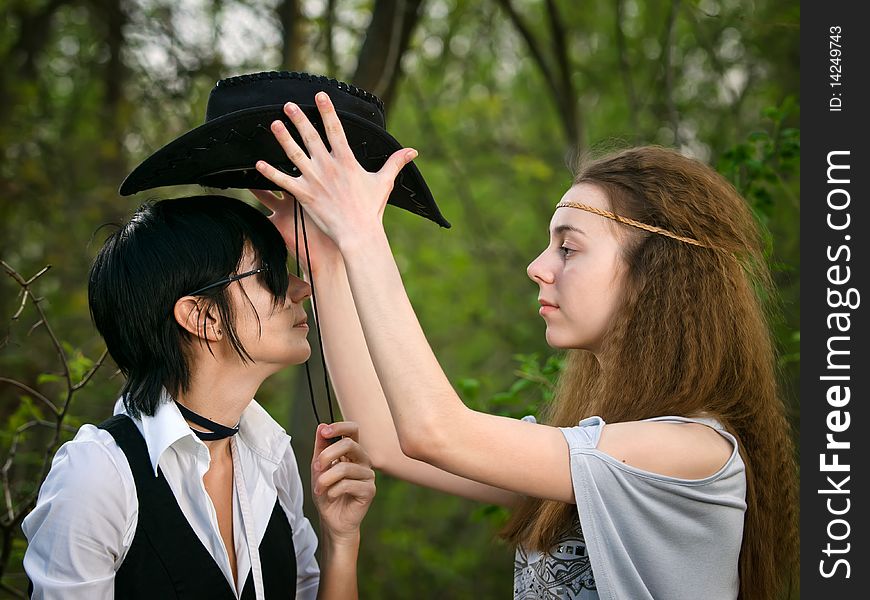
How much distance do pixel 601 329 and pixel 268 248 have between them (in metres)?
0.87

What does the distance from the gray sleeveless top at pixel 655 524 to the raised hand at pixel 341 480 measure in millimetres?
650

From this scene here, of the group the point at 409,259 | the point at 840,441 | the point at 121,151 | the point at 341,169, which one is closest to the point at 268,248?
the point at 341,169

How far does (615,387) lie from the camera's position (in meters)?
2.25

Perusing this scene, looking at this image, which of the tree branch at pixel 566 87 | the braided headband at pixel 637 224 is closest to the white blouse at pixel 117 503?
the braided headband at pixel 637 224

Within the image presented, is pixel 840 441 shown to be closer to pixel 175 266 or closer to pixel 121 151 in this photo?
pixel 175 266

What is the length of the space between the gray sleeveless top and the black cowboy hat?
792 millimetres

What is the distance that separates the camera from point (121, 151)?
599cm

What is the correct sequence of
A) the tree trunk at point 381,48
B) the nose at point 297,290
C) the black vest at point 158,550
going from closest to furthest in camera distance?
the black vest at point 158,550, the nose at point 297,290, the tree trunk at point 381,48

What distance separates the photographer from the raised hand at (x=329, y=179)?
1.90 metres

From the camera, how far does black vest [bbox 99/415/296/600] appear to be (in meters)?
2.04

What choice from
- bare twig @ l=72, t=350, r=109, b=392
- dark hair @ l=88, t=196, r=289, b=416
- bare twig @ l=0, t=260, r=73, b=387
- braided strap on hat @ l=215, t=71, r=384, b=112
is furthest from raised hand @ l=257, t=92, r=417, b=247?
bare twig @ l=72, t=350, r=109, b=392

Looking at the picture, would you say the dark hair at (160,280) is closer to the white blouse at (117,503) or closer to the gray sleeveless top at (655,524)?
the white blouse at (117,503)

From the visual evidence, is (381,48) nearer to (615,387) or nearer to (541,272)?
(541,272)

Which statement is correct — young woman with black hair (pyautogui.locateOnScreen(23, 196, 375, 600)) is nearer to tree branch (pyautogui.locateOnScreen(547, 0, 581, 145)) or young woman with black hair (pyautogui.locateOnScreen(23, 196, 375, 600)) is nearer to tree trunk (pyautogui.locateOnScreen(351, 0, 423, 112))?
tree trunk (pyautogui.locateOnScreen(351, 0, 423, 112))
